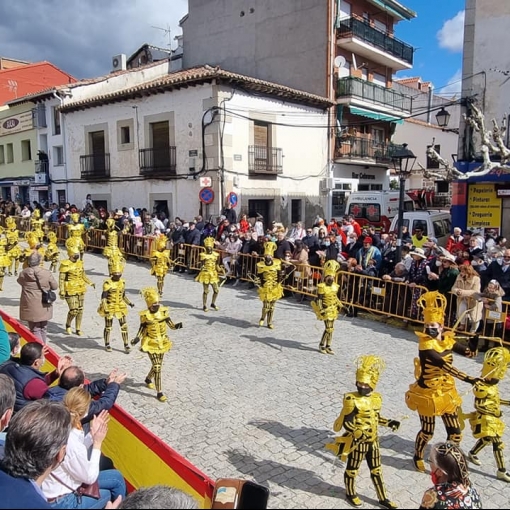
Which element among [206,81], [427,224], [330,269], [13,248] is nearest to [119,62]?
[206,81]

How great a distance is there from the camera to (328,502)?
4.84 metres

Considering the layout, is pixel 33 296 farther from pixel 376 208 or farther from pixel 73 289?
pixel 376 208

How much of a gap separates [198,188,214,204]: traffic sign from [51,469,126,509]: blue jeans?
612 inches

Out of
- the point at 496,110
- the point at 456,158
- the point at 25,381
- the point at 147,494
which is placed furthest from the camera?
the point at 456,158

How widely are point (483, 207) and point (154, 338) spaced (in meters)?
13.5

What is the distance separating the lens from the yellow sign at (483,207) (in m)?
16.6

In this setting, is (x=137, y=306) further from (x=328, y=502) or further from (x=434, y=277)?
(x=328, y=502)

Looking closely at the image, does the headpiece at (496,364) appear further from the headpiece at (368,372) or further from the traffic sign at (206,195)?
the traffic sign at (206,195)

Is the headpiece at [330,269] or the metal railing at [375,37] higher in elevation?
the metal railing at [375,37]

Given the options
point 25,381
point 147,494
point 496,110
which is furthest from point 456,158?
point 147,494

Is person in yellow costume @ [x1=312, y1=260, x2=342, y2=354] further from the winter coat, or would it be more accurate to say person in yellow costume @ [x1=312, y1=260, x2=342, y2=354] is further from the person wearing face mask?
the person wearing face mask

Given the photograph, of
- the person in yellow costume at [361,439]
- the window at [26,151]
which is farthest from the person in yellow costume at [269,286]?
the window at [26,151]

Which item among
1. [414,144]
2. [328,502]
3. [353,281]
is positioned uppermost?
[414,144]

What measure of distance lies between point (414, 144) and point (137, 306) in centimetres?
2850
